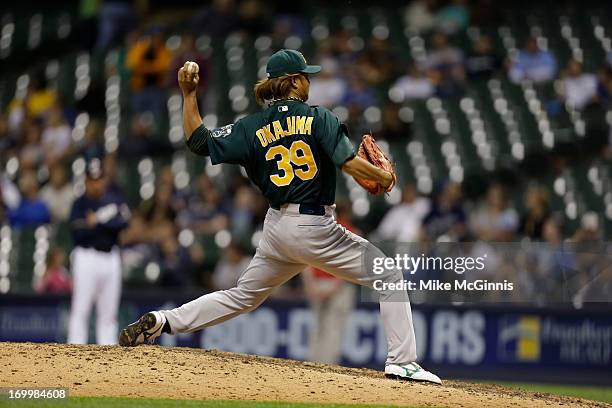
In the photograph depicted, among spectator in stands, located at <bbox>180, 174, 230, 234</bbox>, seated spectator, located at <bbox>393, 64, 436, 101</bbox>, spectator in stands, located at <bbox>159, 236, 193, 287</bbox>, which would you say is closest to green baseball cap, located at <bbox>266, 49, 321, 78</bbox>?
spectator in stands, located at <bbox>159, 236, 193, 287</bbox>

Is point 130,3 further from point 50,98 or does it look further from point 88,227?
point 88,227

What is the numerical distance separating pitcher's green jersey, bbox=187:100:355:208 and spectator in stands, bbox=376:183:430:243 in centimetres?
637

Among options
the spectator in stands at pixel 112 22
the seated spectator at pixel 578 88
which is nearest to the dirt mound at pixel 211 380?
the seated spectator at pixel 578 88

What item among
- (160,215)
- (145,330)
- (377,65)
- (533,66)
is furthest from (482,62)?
(145,330)

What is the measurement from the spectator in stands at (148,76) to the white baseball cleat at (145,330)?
9.61 meters

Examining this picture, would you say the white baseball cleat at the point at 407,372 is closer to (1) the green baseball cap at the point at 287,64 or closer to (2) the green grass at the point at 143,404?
(2) the green grass at the point at 143,404

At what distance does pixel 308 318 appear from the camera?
13758 mm

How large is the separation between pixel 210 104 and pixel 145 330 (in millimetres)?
9664

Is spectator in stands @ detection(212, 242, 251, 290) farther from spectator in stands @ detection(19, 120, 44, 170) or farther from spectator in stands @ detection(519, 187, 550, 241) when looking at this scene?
spectator in stands @ detection(19, 120, 44, 170)

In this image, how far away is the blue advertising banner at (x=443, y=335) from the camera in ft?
43.1

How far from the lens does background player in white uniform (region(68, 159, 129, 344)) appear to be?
11406 mm

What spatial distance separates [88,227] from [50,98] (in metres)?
7.18

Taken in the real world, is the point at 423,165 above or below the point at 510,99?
below

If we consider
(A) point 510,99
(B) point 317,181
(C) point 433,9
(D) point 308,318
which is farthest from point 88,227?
(C) point 433,9
